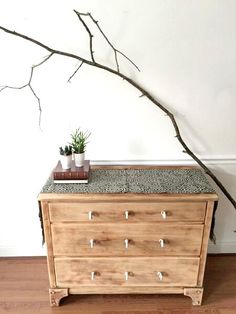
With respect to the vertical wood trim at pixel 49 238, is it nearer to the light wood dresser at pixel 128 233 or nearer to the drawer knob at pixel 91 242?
the light wood dresser at pixel 128 233

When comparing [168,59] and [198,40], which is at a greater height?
[198,40]

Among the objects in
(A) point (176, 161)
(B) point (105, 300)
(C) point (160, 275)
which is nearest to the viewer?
(C) point (160, 275)

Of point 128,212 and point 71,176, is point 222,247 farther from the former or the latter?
point 71,176

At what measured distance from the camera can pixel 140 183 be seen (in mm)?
1566

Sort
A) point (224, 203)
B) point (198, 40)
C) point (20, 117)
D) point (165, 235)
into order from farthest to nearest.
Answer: point (224, 203) < point (20, 117) < point (198, 40) < point (165, 235)

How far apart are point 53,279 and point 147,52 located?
138cm

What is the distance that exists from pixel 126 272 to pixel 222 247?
2.76 ft

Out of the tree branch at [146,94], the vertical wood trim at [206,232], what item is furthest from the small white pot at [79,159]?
the vertical wood trim at [206,232]

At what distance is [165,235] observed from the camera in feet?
5.03

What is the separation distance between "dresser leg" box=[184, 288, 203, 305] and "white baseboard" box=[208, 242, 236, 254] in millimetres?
471

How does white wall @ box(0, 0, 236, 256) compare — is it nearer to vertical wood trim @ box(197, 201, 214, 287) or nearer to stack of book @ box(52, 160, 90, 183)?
stack of book @ box(52, 160, 90, 183)

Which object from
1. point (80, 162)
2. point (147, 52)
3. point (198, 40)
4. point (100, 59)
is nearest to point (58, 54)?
point (100, 59)

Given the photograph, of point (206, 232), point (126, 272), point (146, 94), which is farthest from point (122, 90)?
point (126, 272)

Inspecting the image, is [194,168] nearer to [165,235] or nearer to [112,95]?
[165,235]
